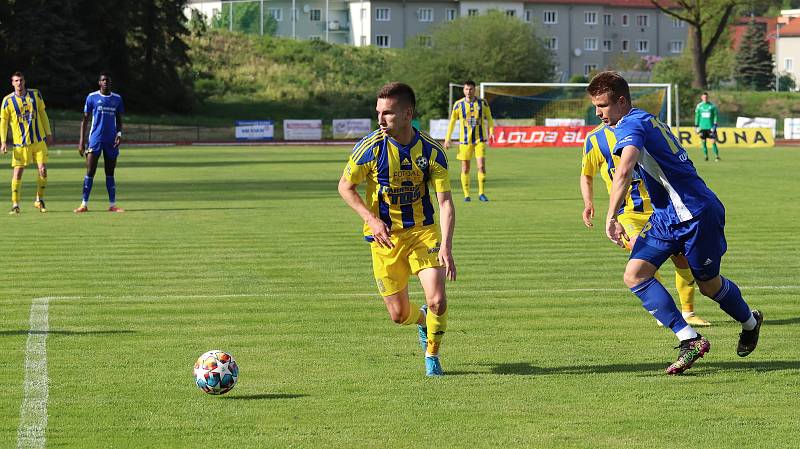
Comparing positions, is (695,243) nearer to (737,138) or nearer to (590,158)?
(590,158)

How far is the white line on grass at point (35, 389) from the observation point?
6418 millimetres

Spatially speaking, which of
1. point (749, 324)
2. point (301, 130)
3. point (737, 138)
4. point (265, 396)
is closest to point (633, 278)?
point (749, 324)

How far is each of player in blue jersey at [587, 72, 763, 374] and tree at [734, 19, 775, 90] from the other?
107 meters

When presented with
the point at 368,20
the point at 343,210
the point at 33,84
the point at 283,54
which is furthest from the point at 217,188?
the point at 368,20

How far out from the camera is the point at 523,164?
37531 mm

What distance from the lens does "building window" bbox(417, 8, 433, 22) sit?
119688mm

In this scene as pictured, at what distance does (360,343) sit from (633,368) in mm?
2059

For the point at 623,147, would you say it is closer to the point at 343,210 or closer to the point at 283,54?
the point at 343,210

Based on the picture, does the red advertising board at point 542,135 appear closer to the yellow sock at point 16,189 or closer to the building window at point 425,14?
the yellow sock at point 16,189

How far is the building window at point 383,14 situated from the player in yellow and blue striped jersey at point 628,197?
4318 inches

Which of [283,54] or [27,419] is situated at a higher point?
[283,54]

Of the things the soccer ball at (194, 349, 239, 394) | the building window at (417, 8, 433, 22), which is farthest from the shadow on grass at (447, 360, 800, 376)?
the building window at (417, 8, 433, 22)

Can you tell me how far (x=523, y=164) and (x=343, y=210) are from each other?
1692cm

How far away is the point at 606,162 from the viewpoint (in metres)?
9.42
